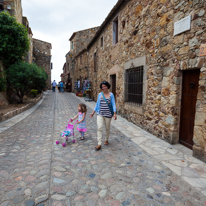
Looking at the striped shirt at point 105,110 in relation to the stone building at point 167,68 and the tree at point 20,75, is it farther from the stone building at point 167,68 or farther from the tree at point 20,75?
the tree at point 20,75

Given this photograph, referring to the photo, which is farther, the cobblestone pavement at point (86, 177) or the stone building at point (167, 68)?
the stone building at point (167, 68)

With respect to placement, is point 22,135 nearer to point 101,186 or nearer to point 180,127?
point 101,186

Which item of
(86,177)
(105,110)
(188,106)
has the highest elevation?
(188,106)

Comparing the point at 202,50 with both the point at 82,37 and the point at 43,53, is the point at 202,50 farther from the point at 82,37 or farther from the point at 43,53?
the point at 43,53

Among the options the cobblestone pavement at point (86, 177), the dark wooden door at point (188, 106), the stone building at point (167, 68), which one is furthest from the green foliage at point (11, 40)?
the dark wooden door at point (188, 106)

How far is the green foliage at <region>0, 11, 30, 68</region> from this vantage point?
8852 millimetres

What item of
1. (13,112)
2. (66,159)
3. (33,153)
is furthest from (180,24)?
(13,112)

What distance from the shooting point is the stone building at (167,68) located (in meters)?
3.16

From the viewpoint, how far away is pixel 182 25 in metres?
3.52

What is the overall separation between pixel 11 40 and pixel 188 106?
10.0 metres

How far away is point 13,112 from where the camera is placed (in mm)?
7066

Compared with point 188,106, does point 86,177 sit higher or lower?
lower

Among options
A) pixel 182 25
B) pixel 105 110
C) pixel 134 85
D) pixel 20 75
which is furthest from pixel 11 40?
pixel 182 25

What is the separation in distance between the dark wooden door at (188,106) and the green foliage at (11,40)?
9522 millimetres
